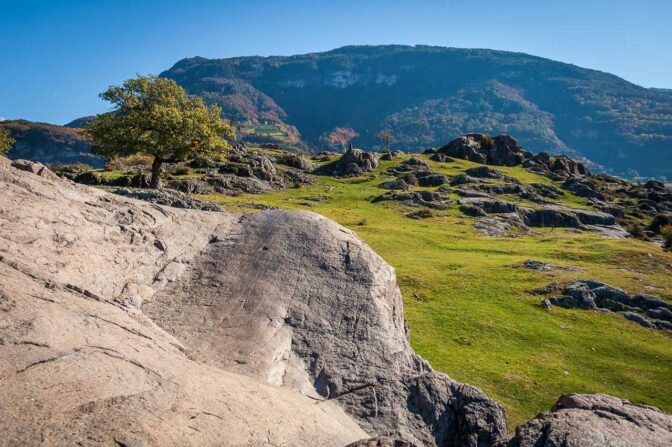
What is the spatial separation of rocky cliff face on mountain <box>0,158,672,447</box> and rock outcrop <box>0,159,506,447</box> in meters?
0.05

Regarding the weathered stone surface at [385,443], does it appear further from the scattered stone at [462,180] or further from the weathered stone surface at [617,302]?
the scattered stone at [462,180]

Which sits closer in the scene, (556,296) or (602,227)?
(556,296)

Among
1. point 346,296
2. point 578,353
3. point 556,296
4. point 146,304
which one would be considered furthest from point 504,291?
point 146,304

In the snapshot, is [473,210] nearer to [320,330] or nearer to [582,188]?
[582,188]

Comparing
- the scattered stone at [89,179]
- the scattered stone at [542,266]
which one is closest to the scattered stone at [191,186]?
the scattered stone at [89,179]

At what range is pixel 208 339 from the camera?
14.3 meters

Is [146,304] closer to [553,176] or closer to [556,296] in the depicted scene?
[556,296]

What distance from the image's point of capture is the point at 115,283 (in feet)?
49.3

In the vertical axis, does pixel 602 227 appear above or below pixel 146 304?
below

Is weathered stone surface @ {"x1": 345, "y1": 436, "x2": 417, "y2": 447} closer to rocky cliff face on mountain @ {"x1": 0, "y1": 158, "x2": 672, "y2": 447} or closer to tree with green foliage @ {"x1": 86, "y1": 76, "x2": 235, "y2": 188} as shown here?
rocky cliff face on mountain @ {"x1": 0, "y1": 158, "x2": 672, "y2": 447}

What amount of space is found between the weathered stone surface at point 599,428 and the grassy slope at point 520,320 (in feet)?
45.3

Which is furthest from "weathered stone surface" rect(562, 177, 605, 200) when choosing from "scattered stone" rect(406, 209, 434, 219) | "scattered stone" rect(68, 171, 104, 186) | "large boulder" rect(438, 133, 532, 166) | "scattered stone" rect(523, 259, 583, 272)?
"scattered stone" rect(68, 171, 104, 186)

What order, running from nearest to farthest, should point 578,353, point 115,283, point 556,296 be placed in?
point 115,283 → point 578,353 → point 556,296

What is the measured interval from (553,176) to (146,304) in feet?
449
